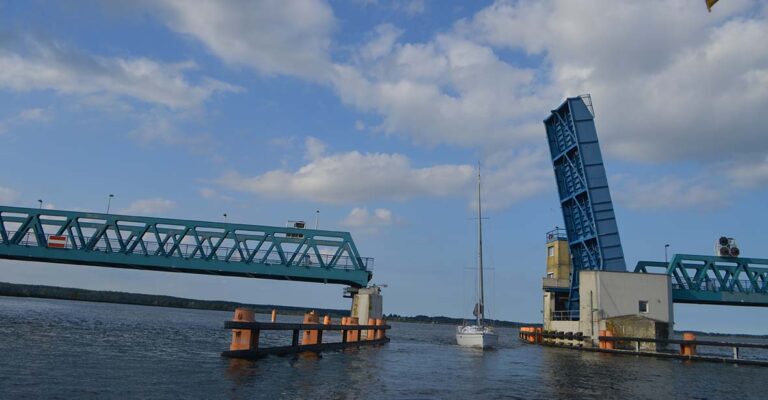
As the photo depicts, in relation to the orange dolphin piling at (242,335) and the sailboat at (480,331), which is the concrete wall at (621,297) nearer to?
the sailboat at (480,331)

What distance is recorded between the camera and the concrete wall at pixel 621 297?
134ft

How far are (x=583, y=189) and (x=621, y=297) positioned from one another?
316 inches

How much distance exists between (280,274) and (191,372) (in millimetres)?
32242

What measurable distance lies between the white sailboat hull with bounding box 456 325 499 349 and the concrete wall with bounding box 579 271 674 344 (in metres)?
6.91

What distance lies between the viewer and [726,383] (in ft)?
71.4

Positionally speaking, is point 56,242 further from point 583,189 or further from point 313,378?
point 583,189

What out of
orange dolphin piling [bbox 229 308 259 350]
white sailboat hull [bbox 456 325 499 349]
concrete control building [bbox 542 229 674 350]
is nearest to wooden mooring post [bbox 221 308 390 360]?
orange dolphin piling [bbox 229 308 259 350]

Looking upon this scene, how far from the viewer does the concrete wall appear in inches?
1613

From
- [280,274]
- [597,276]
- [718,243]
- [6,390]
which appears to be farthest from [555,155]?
[6,390]

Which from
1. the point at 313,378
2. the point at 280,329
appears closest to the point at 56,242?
the point at 280,329

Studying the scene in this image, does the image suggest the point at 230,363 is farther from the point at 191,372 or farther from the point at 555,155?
the point at 555,155

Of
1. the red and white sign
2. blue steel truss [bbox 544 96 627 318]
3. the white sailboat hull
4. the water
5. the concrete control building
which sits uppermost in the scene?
blue steel truss [bbox 544 96 627 318]

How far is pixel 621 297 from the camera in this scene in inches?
1614

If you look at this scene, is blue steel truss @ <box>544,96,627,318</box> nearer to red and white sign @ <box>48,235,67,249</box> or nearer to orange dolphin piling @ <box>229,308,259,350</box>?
orange dolphin piling @ <box>229,308,259,350</box>
